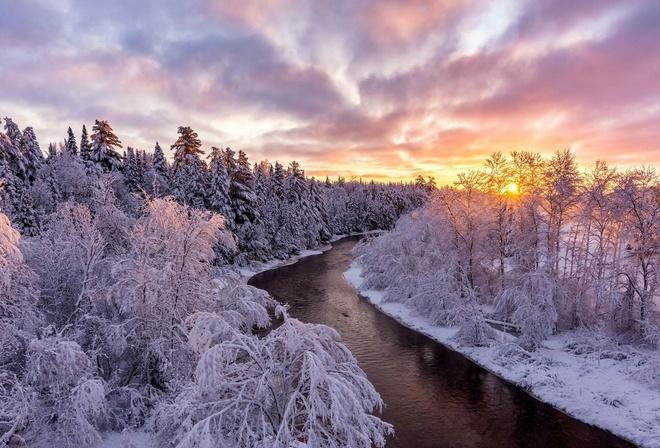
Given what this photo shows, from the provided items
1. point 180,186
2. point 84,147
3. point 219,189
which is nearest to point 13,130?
point 84,147

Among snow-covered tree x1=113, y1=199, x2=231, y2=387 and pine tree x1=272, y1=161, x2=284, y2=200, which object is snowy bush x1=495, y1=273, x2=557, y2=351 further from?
pine tree x1=272, y1=161, x2=284, y2=200

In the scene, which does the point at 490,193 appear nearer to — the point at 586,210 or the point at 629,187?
the point at 586,210

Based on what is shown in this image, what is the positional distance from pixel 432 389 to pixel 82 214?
18909mm

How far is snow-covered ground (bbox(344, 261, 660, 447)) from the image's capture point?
1655 cm

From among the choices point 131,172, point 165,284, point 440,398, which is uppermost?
point 131,172

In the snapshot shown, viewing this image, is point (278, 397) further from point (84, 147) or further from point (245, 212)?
point (84, 147)

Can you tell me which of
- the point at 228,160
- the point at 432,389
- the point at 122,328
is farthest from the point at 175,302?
the point at 228,160

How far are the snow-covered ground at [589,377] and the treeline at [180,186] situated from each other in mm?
16650

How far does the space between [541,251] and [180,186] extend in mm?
37116

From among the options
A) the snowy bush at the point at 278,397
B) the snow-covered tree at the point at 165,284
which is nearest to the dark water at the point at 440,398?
the snowy bush at the point at 278,397

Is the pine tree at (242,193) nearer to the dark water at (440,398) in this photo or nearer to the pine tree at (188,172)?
the pine tree at (188,172)

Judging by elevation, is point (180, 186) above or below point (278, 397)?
above

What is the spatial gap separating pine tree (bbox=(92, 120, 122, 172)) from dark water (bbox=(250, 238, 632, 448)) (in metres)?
27.5

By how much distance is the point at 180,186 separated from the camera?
46.3m
